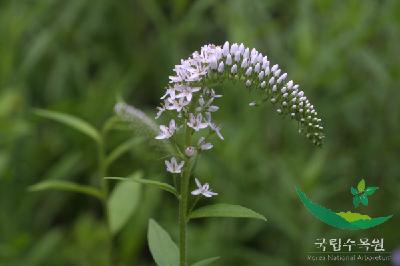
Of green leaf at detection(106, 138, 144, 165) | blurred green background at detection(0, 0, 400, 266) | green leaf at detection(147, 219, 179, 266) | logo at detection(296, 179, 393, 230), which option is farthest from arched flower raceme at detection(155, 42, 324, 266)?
blurred green background at detection(0, 0, 400, 266)

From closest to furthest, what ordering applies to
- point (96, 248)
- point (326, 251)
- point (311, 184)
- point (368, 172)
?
point (326, 251)
point (311, 184)
point (96, 248)
point (368, 172)

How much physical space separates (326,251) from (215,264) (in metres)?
0.62

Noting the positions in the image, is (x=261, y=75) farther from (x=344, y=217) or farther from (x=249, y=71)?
(x=344, y=217)

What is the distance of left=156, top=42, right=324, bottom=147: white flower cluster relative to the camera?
5.48 feet

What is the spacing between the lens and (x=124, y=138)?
4289 mm

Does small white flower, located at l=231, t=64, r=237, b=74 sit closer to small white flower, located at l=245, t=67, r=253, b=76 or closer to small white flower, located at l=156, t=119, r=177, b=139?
small white flower, located at l=245, t=67, r=253, b=76

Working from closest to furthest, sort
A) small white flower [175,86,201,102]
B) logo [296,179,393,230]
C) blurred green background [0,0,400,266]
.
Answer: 1. small white flower [175,86,201,102]
2. logo [296,179,393,230]
3. blurred green background [0,0,400,266]

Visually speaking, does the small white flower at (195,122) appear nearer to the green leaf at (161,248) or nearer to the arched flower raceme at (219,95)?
the arched flower raceme at (219,95)

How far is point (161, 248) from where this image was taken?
1.91 meters

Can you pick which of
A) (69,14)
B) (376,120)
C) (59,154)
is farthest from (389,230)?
(69,14)

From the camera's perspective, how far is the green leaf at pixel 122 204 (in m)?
2.55

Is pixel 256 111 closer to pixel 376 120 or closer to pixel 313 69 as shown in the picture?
pixel 313 69

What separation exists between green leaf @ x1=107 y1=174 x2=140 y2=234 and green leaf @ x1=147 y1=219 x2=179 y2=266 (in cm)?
61

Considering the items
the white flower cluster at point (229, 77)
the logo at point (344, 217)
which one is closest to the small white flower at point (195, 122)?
the white flower cluster at point (229, 77)
